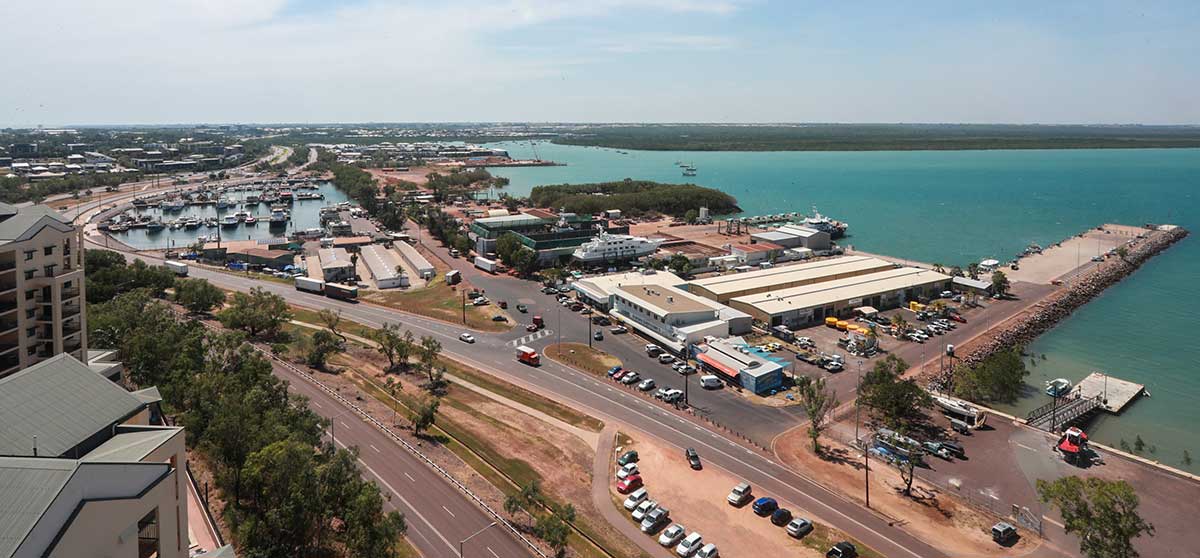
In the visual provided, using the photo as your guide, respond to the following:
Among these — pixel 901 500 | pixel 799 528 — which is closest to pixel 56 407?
pixel 799 528

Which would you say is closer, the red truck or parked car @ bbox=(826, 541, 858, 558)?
parked car @ bbox=(826, 541, 858, 558)

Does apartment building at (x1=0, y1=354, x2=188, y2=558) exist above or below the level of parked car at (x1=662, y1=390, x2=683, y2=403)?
above

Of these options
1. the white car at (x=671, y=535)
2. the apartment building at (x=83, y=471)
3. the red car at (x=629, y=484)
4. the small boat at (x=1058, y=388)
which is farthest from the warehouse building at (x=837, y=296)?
the apartment building at (x=83, y=471)

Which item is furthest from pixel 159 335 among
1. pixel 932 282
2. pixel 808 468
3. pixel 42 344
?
pixel 932 282

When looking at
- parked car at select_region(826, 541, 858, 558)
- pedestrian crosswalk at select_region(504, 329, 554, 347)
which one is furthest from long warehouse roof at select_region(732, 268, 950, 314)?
parked car at select_region(826, 541, 858, 558)

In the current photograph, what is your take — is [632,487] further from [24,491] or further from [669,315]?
[24,491]

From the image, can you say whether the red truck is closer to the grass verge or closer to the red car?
the grass verge

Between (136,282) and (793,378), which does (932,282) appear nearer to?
(793,378)
